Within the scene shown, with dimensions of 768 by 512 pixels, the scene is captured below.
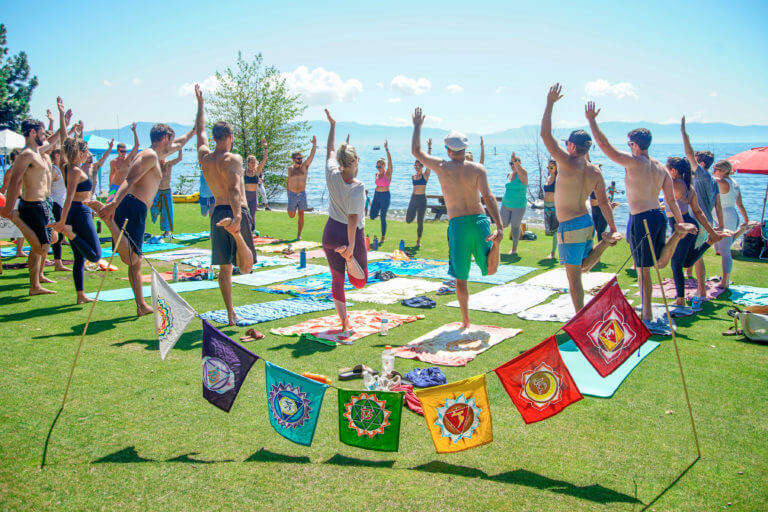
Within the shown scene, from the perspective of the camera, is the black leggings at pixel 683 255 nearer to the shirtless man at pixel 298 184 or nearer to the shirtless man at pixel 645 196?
the shirtless man at pixel 645 196

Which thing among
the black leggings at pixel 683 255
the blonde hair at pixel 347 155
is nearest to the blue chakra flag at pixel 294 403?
the blonde hair at pixel 347 155

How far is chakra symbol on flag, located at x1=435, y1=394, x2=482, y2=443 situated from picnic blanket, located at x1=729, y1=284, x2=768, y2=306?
653 centimetres

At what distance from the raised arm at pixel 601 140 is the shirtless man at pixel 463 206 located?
1285 millimetres

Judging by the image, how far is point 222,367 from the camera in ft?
13.5

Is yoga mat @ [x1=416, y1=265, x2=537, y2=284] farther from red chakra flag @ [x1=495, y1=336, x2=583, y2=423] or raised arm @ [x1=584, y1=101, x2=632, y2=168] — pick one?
red chakra flag @ [x1=495, y1=336, x2=583, y2=423]

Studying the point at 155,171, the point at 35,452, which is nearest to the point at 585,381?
the point at 35,452

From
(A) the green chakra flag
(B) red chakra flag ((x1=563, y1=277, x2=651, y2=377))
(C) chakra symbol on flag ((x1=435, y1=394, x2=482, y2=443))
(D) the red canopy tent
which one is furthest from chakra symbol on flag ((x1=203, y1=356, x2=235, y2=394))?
(D) the red canopy tent

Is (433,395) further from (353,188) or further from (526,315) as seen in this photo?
(526,315)

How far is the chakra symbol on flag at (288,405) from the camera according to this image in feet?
12.4

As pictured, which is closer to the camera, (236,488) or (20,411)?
(236,488)

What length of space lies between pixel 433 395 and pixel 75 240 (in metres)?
6.31

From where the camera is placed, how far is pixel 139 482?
3.42 m

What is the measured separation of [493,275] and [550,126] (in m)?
4.99

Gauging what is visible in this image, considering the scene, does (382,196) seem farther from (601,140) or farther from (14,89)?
(14,89)
